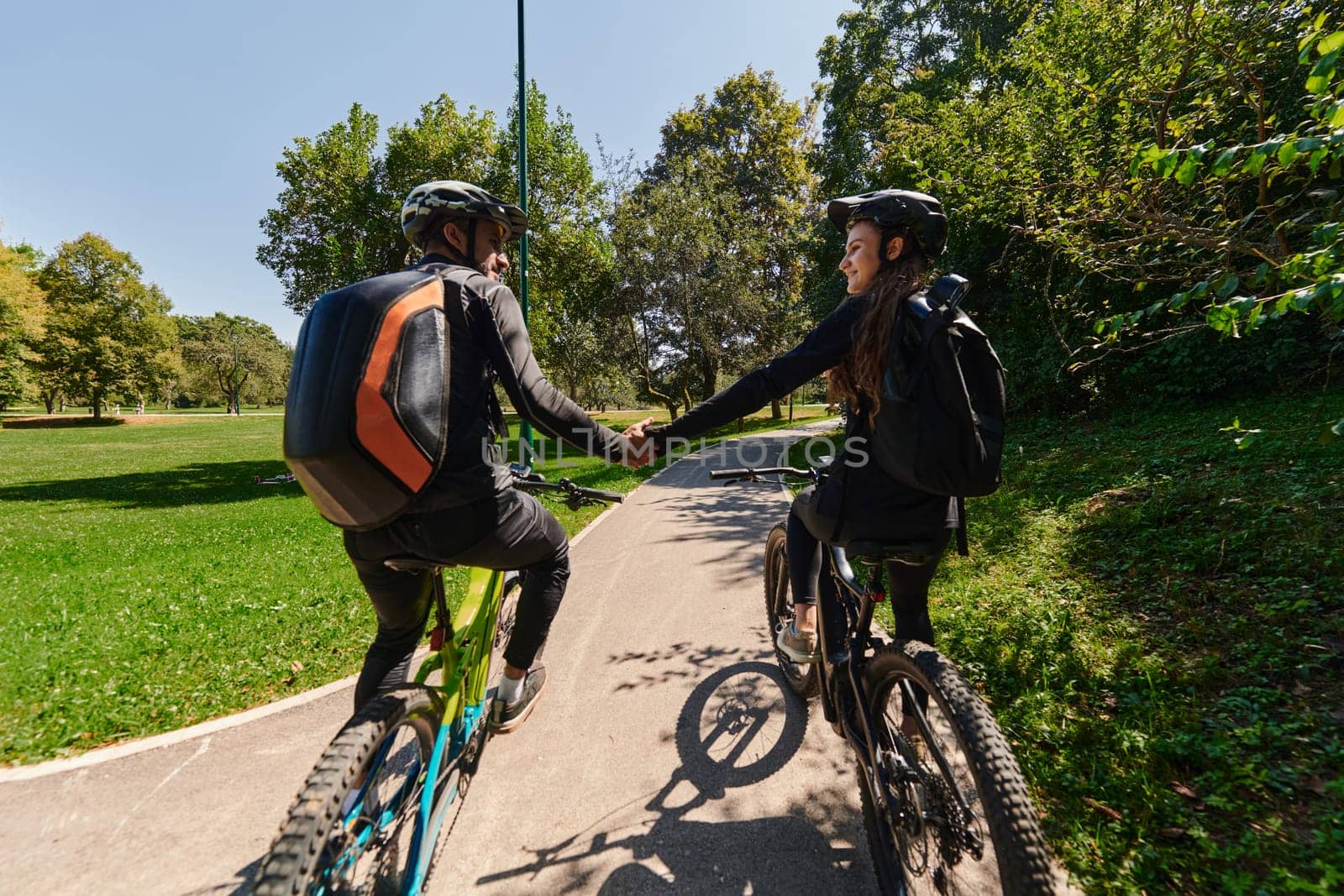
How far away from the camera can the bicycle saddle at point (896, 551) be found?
201 centimetres

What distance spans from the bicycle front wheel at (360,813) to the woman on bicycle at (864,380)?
142 cm

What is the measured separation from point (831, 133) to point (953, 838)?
22.9m

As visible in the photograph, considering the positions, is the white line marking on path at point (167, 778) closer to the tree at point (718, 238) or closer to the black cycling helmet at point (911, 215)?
the black cycling helmet at point (911, 215)

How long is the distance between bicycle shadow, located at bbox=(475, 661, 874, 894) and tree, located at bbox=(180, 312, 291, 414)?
238 feet

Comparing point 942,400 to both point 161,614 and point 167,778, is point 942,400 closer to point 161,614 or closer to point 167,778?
point 167,778

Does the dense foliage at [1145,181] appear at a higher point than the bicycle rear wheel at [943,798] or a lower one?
higher

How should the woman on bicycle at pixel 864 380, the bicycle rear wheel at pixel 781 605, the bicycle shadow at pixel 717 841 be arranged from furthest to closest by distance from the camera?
the bicycle rear wheel at pixel 781 605 < the bicycle shadow at pixel 717 841 < the woman on bicycle at pixel 864 380

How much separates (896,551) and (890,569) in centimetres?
31

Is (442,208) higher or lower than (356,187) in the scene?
lower

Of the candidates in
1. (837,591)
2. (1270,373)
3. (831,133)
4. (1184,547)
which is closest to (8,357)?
(831,133)

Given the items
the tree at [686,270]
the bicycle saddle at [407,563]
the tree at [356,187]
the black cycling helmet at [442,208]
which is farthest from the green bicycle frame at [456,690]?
the tree at [686,270]

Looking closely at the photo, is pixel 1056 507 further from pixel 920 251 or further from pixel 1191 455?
pixel 920 251

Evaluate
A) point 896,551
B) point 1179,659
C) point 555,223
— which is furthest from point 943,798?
point 555,223

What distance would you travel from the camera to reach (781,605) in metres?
3.52
